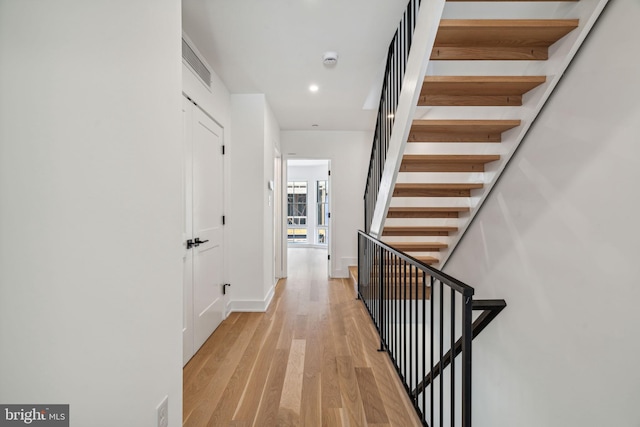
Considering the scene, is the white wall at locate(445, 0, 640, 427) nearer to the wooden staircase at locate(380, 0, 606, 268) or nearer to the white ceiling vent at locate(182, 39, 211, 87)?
the wooden staircase at locate(380, 0, 606, 268)

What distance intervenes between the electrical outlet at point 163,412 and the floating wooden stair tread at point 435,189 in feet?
7.01

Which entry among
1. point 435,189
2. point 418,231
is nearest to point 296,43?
point 435,189

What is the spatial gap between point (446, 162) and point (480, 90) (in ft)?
2.16

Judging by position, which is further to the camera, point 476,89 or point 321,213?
point 321,213

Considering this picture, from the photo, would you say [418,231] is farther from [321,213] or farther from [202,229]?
[321,213]

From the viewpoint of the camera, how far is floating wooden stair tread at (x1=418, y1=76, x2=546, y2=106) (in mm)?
1798

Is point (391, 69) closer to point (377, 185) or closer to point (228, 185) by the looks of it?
point (377, 185)

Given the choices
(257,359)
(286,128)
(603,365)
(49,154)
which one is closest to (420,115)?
(286,128)

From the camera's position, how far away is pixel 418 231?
3.21 metres

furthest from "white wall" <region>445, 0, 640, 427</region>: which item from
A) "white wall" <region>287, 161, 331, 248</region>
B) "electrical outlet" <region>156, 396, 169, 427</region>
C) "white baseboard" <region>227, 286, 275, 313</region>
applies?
"white wall" <region>287, 161, 331, 248</region>

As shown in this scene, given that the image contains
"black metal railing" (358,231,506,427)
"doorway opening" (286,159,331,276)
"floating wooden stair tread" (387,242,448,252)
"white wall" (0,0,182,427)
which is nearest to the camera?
"white wall" (0,0,182,427)

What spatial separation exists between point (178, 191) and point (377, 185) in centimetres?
219

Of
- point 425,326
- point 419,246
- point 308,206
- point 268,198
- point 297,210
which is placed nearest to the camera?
point 425,326

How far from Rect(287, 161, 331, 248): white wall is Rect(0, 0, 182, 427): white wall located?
789cm
